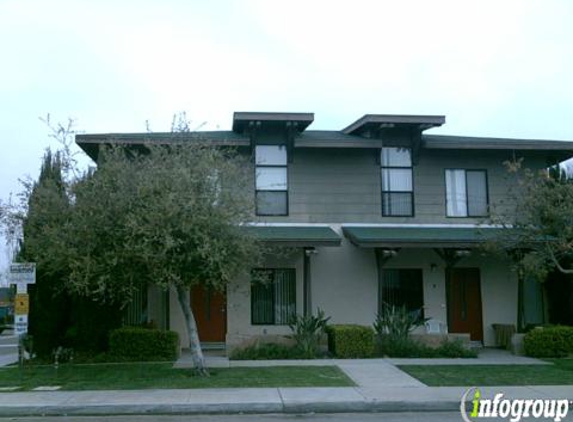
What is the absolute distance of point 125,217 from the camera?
42.3ft

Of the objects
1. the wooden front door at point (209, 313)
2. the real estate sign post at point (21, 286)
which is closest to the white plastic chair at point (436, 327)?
the wooden front door at point (209, 313)

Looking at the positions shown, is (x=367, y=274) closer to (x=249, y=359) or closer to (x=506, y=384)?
(x=249, y=359)

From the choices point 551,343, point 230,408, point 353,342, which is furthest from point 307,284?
point 230,408

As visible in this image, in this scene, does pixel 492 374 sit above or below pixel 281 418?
above

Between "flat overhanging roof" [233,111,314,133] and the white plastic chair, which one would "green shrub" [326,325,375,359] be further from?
"flat overhanging roof" [233,111,314,133]

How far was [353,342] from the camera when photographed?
17.6 metres

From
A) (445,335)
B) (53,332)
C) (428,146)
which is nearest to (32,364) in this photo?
(53,332)

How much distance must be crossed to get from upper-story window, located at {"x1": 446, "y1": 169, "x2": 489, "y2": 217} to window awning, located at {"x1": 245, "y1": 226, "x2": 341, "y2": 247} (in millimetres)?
4283

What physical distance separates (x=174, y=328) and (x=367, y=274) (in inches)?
239

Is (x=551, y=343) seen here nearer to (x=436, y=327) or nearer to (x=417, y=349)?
(x=436, y=327)

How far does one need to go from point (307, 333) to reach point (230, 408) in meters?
6.79

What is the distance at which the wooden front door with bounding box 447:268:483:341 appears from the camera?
68.7ft

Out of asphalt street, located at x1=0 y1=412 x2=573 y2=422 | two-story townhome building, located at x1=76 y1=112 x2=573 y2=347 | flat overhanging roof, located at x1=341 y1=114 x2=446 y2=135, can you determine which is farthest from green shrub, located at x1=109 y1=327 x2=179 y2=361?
flat overhanging roof, located at x1=341 y1=114 x2=446 y2=135

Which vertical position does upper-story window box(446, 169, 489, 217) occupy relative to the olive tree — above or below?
above
